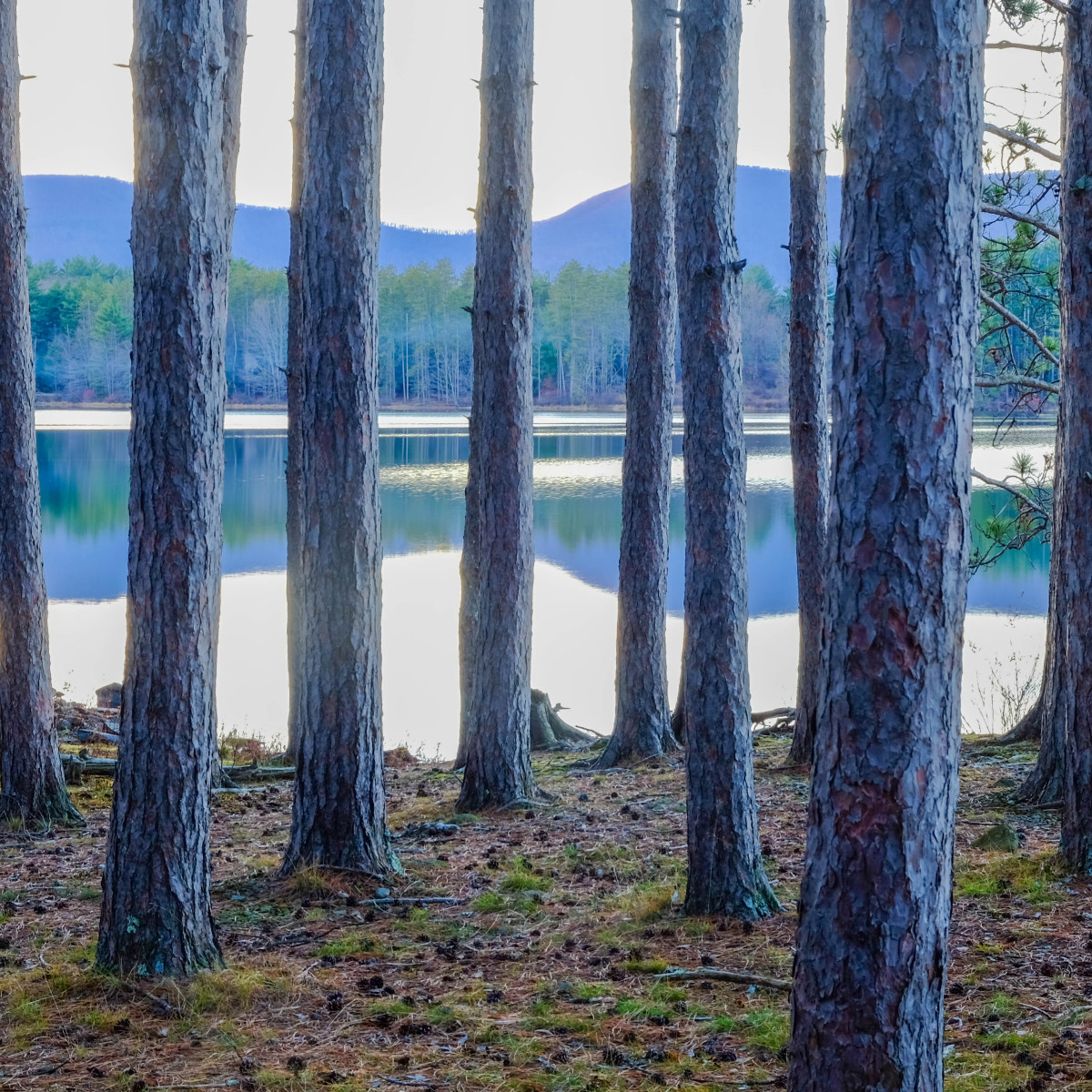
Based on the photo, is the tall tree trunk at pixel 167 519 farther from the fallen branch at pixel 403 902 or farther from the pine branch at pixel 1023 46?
the pine branch at pixel 1023 46

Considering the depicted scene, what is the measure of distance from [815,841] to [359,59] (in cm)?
520

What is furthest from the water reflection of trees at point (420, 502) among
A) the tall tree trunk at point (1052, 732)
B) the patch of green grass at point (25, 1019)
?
the patch of green grass at point (25, 1019)

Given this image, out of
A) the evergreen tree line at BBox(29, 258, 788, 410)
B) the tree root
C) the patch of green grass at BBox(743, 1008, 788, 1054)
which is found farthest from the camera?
the evergreen tree line at BBox(29, 258, 788, 410)

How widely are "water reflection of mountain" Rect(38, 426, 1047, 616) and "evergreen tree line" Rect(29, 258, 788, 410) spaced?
36061 mm

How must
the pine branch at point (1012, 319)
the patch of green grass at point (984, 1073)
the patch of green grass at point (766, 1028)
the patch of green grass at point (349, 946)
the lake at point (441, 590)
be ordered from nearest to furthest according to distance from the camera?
1. the patch of green grass at point (984, 1073)
2. the patch of green grass at point (766, 1028)
3. the patch of green grass at point (349, 946)
4. the pine branch at point (1012, 319)
5. the lake at point (441, 590)

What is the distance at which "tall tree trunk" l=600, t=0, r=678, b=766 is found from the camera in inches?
399

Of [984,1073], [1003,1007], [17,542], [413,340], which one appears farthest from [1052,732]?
[413,340]

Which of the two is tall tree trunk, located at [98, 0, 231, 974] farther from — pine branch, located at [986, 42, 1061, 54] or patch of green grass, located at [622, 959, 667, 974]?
pine branch, located at [986, 42, 1061, 54]

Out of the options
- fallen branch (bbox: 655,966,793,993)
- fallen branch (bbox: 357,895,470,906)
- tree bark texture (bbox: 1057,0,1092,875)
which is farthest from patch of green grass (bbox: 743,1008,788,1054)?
tree bark texture (bbox: 1057,0,1092,875)

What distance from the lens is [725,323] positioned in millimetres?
5777

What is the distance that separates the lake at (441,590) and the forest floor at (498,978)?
5.27m

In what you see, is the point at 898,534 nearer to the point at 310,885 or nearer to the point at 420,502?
the point at 310,885

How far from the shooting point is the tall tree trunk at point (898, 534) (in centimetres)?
312

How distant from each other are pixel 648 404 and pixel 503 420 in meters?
2.02
